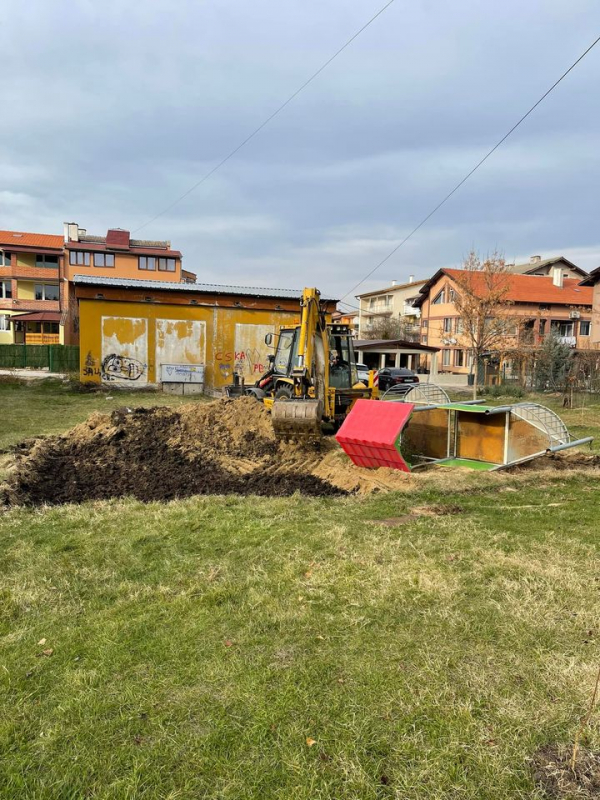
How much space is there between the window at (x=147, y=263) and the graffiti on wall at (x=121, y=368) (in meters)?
35.6

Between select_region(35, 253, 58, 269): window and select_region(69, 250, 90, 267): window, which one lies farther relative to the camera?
select_region(69, 250, 90, 267): window

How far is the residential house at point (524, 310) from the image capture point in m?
48.3

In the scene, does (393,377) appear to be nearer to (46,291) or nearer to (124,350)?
(124,350)

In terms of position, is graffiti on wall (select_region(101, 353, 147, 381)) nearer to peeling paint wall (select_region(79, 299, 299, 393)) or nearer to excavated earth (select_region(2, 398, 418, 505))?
peeling paint wall (select_region(79, 299, 299, 393))

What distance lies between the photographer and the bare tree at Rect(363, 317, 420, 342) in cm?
6181

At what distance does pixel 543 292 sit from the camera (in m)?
51.6

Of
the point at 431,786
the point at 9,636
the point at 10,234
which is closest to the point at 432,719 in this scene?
the point at 431,786

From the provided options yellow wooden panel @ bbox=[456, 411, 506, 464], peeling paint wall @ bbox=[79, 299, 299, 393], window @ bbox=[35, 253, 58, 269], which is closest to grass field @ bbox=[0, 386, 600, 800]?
yellow wooden panel @ bbox=[456, 411, 506, 464]

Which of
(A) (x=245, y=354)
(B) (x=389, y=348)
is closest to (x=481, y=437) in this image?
(A) (x=245, y=354)

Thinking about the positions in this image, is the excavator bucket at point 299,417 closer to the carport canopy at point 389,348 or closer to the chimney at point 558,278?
the carport canopy at point 389,348

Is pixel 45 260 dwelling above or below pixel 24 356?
above

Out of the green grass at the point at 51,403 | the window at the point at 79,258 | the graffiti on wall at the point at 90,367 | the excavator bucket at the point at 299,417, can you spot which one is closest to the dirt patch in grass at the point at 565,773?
the excavator bucket at the point at 299,417

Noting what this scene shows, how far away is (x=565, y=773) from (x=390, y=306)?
77.8 metres

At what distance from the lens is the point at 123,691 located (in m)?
3.23
